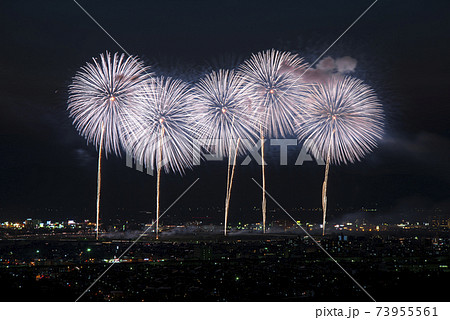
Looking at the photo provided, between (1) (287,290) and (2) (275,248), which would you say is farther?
(2) (275,248)

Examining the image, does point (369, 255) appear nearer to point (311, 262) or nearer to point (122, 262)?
point (311, 262)

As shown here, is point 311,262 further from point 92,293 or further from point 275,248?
point 92,293
